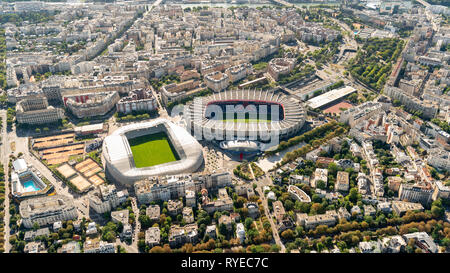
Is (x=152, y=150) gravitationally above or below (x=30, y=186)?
above

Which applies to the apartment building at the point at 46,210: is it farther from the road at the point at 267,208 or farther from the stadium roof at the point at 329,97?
the stadium roof at the point at 329,97

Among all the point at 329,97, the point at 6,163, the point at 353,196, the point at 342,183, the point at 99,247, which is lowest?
the point at 99,247

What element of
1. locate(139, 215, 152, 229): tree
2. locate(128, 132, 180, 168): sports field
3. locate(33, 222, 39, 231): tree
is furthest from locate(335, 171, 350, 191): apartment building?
locate(33, 222, 39, 231): tree

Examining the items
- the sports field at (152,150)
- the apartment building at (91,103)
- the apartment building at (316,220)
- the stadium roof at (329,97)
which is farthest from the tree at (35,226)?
the stadium roof at (329,97)

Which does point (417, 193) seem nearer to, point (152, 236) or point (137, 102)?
point (152, 236)

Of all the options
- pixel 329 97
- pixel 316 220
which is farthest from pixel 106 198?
pixel 329 97
